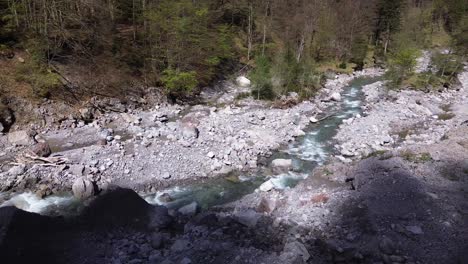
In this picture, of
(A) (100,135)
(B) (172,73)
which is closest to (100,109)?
(A) (100,135)

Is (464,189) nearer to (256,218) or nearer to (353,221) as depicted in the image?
(353,221)

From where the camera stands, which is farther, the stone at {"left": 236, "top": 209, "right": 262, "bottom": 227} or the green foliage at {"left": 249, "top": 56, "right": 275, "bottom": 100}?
the green foliage at {"left": 249, "top": 56, "right": 275, "bottom": 100}

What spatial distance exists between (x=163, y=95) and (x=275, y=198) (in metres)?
16.1

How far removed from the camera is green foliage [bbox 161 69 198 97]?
25534 millimetres

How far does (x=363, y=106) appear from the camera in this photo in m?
28.4

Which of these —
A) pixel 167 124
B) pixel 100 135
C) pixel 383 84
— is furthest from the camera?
pixel 383 84

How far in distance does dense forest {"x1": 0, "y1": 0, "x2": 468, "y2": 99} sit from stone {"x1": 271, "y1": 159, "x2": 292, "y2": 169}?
11718mm

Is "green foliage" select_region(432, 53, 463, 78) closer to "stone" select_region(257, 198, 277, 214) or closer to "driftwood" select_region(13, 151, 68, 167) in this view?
"stone" select_region(257, 198, 277, 214)

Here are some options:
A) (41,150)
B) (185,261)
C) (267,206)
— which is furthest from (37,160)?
(267,206)

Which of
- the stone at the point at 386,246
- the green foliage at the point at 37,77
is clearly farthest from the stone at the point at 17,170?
the stone at the point at 386,246

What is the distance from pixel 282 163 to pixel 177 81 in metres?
12.6

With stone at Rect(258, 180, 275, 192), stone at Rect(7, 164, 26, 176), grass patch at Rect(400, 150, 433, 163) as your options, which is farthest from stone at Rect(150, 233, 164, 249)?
grass patch at Rect(400, 150, 433, 163)

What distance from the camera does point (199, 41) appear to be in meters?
27.5

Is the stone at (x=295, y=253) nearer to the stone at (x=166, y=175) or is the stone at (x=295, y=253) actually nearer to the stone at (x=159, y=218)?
the stone at (x=159, y=218)
